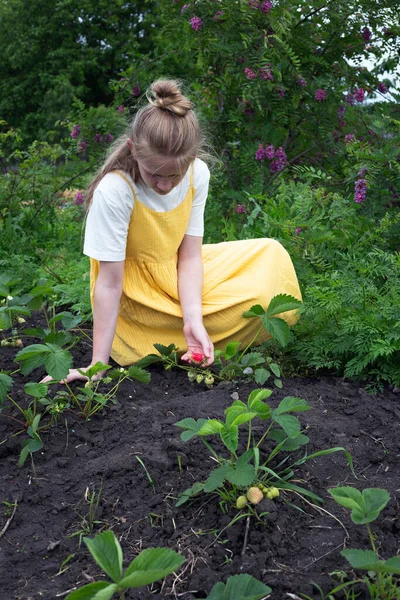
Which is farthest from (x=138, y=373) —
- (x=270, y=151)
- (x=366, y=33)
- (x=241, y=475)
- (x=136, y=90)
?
(x=136, y=90)

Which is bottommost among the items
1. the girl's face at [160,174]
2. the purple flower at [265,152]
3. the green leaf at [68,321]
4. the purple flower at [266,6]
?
the green leaf at [68,321]

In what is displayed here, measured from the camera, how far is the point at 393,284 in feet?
8.98

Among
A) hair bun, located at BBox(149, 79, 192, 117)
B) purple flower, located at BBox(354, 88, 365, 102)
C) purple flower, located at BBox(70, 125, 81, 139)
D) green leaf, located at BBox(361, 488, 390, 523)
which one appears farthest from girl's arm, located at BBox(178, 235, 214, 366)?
purple flower, located at BBox(70, 125, 81, 139)

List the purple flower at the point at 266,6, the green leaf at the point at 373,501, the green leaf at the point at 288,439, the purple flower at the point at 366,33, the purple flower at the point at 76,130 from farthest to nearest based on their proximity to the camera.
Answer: the purple flower at the point at 76,130, the purple flower at the point at 366,33, the purple flower at the point at 266,6, the green leaf at the point at 288,439, the green leaf at the point at 373,501

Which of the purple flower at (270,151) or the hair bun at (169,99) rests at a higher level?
the hair bun at (169,99)

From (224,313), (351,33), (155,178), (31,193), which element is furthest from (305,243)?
(31,193)

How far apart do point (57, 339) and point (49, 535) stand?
2.74 ft

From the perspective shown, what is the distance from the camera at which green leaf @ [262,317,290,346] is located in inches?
103

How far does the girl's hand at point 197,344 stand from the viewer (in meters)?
2.83

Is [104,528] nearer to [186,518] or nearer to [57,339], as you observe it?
[186,518]

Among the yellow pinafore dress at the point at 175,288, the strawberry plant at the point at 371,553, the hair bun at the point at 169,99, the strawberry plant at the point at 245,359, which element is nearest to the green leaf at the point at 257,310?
the strawberry plant at the point at 245,359

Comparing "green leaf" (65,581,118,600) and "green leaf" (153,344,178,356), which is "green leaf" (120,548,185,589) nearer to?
"green leaf" (65,581,118,600)

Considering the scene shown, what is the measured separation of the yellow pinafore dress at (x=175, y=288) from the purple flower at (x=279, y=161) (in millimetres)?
1256

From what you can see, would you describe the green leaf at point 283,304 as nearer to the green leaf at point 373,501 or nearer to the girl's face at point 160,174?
the girl's face at point 160,174
